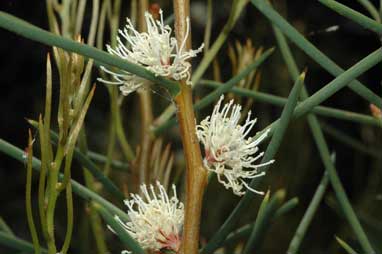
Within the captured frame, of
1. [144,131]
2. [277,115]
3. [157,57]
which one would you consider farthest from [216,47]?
[277,115]

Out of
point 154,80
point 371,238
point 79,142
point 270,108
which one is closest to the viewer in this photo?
point 154,80

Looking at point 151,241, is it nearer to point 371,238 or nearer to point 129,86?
point 129,86

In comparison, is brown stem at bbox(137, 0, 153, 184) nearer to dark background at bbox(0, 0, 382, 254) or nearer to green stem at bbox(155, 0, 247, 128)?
green stem at bbox(155, 0, 247, 128)

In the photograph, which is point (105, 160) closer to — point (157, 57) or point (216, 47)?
point (216, 47)

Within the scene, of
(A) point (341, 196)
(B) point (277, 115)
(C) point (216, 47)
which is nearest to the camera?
(A) point (341, 196)

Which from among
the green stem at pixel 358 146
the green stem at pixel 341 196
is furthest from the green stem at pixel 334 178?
the green stem at pixel 358 146

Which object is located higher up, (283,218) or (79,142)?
(79,142)

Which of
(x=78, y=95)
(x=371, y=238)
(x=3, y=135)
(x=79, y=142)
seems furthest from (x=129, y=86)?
(x=3, y=135)

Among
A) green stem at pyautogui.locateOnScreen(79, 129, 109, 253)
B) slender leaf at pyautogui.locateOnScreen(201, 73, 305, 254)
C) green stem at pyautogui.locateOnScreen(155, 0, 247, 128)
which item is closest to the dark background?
green stem at pyautogui.locateOnScreen(155, 0, 247, 128)

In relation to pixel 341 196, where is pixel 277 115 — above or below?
above
